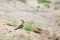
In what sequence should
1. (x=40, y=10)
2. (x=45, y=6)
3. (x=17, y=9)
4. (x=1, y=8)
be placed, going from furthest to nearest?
(x=45, y=6) < (x=40, y=10) < (x=17, y=9) < (x=1, y=8)

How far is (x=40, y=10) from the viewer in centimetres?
1175

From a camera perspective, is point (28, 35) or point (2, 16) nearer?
point (28, 35)

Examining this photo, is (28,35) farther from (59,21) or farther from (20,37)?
Answer: (59,21)

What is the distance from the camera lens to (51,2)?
44.8 ft

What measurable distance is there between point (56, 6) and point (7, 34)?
6968mm

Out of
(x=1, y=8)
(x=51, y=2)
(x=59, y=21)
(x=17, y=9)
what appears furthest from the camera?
(x=51, y=2)

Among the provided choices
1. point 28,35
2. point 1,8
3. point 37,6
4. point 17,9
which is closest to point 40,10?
point 37,6

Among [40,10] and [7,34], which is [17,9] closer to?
[40,10]

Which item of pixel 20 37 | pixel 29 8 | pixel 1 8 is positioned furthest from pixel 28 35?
pixel 29 8

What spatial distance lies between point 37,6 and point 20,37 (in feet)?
20.2

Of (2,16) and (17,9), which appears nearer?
(2,16)

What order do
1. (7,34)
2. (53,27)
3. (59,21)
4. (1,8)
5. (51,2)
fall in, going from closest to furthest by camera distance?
(7,34) < (53,27) < (59,21) < (1,8) < (51,2)

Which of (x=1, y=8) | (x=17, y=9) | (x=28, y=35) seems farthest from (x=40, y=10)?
(x=28, y=35)

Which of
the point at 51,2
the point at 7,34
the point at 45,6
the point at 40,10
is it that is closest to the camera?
the point at 7,34
